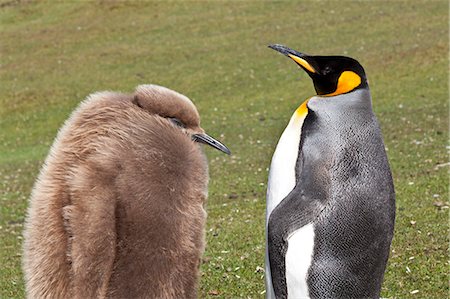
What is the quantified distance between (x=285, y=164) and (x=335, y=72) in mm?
470

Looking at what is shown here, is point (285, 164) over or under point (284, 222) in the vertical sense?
over

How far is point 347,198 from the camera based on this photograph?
119 inches

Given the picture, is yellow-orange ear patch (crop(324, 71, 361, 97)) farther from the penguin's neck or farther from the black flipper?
the black flipper

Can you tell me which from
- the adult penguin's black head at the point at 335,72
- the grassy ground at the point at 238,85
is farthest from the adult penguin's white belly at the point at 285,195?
the grassy ground at the point at 238,85

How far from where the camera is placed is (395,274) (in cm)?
518

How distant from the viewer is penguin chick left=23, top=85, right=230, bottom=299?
8.38 feet

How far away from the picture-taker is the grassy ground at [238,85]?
6.13m

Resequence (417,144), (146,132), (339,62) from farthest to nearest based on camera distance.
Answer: (417,144) → (339,62) → (146,132)

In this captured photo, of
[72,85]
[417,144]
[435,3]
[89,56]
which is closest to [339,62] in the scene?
[417,144]

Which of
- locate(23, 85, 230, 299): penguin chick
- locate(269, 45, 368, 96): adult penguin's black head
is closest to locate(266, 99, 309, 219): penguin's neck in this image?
locate(269, 45, 368, 96): adult penguin's black head

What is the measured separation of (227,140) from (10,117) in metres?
5.97

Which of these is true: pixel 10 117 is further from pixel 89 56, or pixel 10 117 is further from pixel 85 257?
pixel 85 257

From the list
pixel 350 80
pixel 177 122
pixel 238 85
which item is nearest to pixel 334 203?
pixel 350 80

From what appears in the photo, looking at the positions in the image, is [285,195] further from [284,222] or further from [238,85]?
[238,85]
